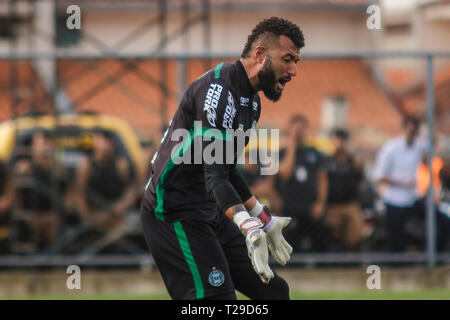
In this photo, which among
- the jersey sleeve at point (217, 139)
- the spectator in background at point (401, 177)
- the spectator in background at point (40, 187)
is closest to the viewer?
the jersey sleeve at point (217, 139)

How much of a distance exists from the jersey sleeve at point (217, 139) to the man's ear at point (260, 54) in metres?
0.32

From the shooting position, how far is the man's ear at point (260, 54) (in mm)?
5062

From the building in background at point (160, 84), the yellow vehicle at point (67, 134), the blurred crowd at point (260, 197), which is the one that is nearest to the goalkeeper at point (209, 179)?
the building in background at point (160, 84)

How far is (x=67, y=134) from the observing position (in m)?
10.2

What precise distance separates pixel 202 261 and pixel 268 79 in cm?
112

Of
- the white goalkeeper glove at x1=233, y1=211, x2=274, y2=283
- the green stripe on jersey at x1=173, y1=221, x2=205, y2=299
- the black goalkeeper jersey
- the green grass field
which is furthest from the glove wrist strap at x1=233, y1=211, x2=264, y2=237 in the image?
the green grass field

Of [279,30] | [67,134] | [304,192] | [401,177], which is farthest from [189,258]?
[401,177]

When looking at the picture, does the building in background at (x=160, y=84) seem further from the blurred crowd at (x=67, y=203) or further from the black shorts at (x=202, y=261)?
the black shorts at (x=202, y=261)

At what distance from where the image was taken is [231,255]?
5.41 meters

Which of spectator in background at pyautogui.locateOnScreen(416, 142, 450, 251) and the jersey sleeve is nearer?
the jersey sleeve

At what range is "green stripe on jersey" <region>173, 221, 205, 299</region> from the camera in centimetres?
498

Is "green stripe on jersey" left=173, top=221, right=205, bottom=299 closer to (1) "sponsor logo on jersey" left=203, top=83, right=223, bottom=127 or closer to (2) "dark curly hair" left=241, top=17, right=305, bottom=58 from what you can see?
(1) "sponsor logo on jersey" left=203, top=83, right=223, bottom=127

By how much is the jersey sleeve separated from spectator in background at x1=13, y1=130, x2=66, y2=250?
539 cm
